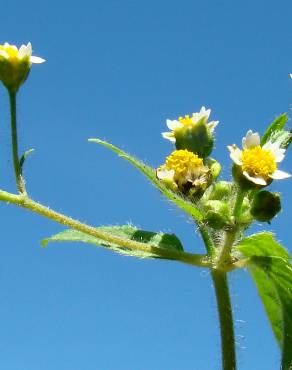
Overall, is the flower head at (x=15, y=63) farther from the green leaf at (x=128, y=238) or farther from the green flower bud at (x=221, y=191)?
the green flower bud at (x=221, y=191)

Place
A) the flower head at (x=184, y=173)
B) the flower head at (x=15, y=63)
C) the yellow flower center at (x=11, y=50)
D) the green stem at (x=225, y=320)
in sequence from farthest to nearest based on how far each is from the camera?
the yellow flower center at (x=11, y=50) → the flower head at (x=15, y=63) → the flower head at (x=184, y=173) → the green stem at (x=225, y=320)

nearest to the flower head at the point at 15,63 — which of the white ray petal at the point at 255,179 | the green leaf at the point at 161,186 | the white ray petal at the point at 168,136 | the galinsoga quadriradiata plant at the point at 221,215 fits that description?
the galinsoga quadriradiata plant at the point at 221,215

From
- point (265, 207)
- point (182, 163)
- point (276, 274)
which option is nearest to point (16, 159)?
point (182, 163)

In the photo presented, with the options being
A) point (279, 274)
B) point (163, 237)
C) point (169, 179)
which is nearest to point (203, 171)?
point (169, 179)

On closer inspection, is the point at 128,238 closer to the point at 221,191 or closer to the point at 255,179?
the point at 221,191

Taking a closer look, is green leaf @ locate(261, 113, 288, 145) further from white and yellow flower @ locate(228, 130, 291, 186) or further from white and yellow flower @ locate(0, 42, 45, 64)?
white and yellow flower @ locate(0, 42, 45, 64)

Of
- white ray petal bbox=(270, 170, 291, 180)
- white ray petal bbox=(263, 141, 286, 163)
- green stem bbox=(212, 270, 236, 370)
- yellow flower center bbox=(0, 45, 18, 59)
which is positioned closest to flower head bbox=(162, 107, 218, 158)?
white ray petal bbox=(263, 141, 286, 163)

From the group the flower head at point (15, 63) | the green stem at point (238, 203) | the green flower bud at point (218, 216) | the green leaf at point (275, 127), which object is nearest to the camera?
the green flower bud at point (218, 216)
